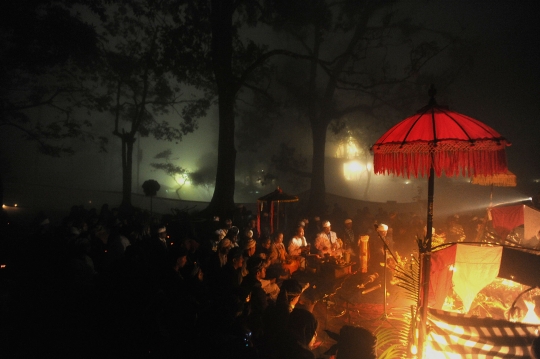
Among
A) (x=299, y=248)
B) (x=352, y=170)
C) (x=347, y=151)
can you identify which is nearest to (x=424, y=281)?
(x=299, y=248)

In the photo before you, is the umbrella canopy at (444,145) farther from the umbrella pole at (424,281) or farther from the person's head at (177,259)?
the person's head at (177,259)

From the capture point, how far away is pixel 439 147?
11.5ft

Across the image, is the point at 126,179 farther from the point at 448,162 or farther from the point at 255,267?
the point at 448,162

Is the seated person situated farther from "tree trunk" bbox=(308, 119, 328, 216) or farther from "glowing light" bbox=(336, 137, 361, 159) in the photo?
"glowing light" bbox=(336, 137, 361, 159)

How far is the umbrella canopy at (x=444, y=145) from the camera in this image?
3492mm

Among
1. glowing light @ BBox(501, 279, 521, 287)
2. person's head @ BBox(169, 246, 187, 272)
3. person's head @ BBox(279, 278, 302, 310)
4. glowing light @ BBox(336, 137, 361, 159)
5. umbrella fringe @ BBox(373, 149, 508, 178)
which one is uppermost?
glowing light @ BBox(336, 137, 361, 159)

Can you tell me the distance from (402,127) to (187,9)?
543 inches

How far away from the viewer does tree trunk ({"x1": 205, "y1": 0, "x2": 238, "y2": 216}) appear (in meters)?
14.4

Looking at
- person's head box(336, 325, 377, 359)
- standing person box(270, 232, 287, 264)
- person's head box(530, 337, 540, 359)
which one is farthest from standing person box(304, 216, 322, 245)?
person's head box(336, 325, 377, 359)

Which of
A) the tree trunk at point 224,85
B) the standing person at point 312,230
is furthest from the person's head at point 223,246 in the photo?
the tree trunk at point 224,85

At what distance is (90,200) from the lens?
27.5 m

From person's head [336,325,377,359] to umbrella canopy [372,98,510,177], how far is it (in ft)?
6.69

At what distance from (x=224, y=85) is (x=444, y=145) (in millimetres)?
12186

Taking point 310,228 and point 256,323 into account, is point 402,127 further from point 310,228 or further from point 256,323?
point 310,228
